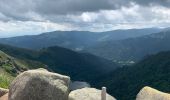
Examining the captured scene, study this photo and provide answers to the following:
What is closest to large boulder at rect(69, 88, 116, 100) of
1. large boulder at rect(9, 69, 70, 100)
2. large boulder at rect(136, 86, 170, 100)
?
large boulder at rect(9, 69, 70, 100)

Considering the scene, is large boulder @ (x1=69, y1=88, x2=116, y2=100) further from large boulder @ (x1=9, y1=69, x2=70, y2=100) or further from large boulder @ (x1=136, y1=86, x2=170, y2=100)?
A: large boulder @ (x1=136, y1=86, x2=170, y2=100)

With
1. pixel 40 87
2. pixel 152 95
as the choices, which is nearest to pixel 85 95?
pixel 40 87

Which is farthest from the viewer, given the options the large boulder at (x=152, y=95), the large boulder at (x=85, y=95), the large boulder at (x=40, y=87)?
the large boulder at (x=85, y=95)

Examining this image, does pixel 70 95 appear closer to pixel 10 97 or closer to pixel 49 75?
pixel 49 75

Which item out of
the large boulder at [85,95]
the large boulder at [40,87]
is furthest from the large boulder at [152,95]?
the large boulder at [40,87]

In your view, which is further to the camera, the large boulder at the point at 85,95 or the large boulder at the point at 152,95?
the large boulder at the point at 85,95

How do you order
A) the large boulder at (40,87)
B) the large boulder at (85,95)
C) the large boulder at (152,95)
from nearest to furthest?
1. the large boulder at (152,95)
2. the large boulder at (40,87)
3. the large boulder at (85,95)

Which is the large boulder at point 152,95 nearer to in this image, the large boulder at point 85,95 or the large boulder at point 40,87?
the large boulder at point 85,95

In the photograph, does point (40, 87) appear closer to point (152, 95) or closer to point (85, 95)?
point (85, 95)

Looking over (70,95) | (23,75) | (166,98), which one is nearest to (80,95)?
(70,95)
